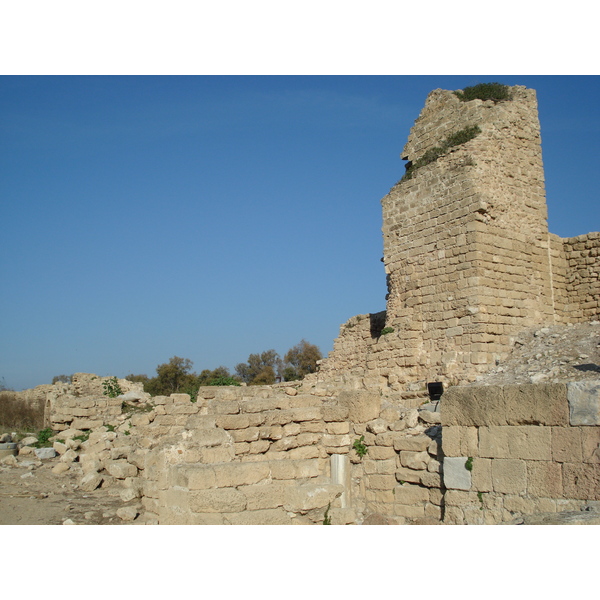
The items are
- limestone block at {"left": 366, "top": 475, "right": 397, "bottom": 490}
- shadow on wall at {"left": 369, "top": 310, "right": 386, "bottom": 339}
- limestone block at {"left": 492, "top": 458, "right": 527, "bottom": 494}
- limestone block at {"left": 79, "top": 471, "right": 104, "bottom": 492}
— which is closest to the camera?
limestone block at {"left": 492, "top": 458, "right": 527, "bottom": 494}

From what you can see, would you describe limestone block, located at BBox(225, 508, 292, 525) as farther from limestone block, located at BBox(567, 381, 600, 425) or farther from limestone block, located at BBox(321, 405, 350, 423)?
limestone block, located at BBox(567, 381, 600, 425)

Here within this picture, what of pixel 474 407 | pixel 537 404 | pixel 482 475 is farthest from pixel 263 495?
pixel 537 404

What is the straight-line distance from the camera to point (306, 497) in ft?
19.4

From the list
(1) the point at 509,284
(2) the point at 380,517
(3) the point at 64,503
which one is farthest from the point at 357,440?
(1) the point at 509,284

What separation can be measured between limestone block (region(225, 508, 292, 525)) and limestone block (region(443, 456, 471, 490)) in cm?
156

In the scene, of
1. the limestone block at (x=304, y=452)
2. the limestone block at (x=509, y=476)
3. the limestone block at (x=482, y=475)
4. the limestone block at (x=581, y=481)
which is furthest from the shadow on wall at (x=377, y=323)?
the limestone block at (x=581, y=481)

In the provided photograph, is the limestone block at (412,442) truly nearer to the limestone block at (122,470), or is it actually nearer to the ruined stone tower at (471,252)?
the limestone block at (122,470)

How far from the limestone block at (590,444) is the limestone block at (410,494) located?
199 cm

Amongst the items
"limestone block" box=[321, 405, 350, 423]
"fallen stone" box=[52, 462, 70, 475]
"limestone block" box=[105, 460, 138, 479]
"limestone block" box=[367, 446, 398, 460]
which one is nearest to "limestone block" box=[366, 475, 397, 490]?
"limestone block" box=[367, 446, 398, 460]

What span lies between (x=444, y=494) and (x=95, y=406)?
8.67 m

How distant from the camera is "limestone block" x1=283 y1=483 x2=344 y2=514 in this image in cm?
587

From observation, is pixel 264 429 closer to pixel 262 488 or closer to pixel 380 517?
pixel 262 488

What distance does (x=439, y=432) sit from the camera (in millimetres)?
6844

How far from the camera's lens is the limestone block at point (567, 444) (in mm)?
5000
